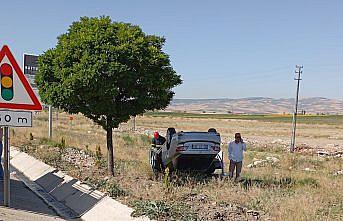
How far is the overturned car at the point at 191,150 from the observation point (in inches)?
419

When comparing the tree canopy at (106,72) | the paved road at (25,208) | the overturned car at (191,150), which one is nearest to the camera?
the paved road at (25,208)

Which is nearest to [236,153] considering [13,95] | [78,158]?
[78,158]

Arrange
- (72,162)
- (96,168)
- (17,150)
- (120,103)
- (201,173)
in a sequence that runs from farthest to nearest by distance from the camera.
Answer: (17,150), (72,162), (96,168), (201,173), (120,103)

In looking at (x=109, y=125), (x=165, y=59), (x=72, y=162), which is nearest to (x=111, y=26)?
(x=165, y=59)

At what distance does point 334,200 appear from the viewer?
9.61 m

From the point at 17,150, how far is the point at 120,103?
9366 mm

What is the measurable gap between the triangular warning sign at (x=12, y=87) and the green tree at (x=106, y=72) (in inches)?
103

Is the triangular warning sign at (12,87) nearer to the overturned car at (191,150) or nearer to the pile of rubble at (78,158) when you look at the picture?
the overturned car at (191,150)

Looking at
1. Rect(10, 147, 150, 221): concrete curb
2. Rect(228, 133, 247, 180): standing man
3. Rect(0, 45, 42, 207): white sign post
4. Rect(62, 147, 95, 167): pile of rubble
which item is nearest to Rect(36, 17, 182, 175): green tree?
Rect(10, 147, 150, 221): concrete curb

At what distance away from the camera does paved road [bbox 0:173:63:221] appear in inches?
285

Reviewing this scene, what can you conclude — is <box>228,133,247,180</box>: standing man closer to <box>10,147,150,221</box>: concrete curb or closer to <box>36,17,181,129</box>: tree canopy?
<box>36,17,181,129</box>: tree canopy

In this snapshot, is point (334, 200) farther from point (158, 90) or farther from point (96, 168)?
point (96, 168)

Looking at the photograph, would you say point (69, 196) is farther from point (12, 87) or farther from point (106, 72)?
point (12, 87)

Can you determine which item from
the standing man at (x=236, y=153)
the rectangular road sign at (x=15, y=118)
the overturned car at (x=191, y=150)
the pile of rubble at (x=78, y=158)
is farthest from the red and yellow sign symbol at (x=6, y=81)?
the standing man at (x=236, y=153)
